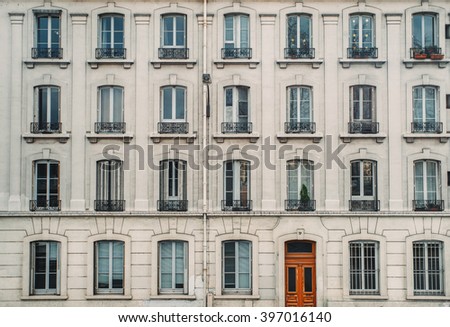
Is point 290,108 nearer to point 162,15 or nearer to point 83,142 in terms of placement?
point 162,15

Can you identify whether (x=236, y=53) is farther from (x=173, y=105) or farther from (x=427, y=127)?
(x=427, y=127)

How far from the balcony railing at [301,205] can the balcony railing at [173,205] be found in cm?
409

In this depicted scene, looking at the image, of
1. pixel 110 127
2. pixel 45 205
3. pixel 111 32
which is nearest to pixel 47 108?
pixel 110 127

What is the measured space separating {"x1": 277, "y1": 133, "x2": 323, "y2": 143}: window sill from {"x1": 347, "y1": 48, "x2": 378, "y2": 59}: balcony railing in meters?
3.55

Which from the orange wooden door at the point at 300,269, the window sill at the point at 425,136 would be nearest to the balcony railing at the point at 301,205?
the orange wooden door at the point at 300,269

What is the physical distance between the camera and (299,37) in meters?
26.5

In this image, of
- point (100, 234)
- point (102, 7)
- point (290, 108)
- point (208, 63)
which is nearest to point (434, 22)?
point (290, 108)

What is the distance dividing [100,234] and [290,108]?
364 inches

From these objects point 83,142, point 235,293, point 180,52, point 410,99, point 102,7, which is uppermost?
point 102,7

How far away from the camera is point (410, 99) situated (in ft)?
85.8

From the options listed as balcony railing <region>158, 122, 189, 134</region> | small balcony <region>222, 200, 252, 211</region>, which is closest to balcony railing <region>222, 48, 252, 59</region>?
balcony railing <region>158, 122, 189, 134</region>

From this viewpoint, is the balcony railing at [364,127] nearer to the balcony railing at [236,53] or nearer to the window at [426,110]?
the window at [426,110]

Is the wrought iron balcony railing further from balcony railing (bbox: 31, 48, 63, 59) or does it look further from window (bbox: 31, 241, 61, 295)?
balcony railing (bbox: 31, 48, 63, 59)

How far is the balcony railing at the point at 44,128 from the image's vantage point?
1028 inches
